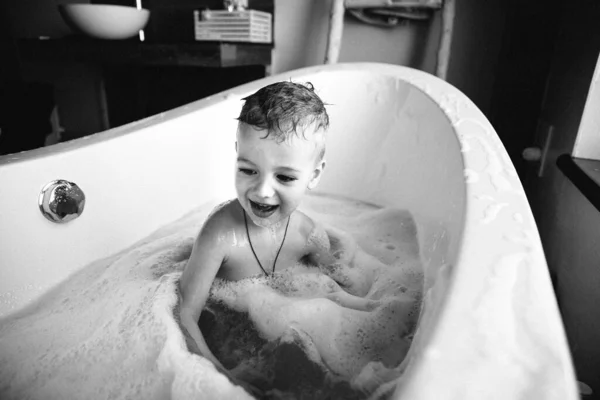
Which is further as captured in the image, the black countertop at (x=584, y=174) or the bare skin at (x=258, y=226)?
the black countertop at (x=584, y=174)

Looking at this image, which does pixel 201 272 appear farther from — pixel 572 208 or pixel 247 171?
pixel 572 208

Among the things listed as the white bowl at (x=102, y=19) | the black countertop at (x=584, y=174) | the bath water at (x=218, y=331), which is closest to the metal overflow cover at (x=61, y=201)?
the bath water at (x=218, y=331)

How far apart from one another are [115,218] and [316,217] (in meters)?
0.57

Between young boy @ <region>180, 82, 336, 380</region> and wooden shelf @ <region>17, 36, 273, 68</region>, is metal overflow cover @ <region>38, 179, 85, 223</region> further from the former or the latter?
wooden shelf @ <region>17, 36, 273, 68</region>

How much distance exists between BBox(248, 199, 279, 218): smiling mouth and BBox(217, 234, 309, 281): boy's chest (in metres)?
0.13

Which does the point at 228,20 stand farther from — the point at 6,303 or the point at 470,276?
the point at 470,276

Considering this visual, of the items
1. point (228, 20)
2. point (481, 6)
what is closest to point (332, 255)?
point (228, 20)

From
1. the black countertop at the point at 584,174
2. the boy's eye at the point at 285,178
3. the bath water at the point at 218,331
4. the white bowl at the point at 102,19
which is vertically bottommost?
the bath water at the point at 218,331

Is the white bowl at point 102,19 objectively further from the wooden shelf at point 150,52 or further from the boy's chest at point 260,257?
the boy's chest at point 260,257

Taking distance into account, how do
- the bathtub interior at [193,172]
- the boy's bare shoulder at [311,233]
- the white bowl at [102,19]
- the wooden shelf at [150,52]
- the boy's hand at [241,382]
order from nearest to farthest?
the boy's hand at [241,382] → the bathtub interior at [193,172] → the boy's bare shoulder at [311,233] → the wooden shelf at [150,52] → the white bowl at [102,19]

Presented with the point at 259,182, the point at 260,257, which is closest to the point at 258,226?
the point at 260,257

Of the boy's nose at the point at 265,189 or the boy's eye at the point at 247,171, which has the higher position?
the boy's eye at the point at 247,171

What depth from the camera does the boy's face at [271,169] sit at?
71 centimetres

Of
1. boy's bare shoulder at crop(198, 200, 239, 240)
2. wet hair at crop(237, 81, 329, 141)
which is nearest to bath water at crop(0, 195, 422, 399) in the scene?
boy's bare shoulder at crop(198, 200, 239, 240)
